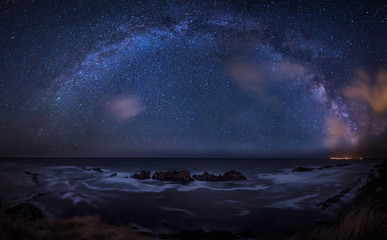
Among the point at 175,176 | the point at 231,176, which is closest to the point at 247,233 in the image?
the point at 231,176

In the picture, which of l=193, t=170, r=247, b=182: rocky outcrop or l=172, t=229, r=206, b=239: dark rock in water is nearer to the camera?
l=172, t=229, r=206, b=239: dark rock in water

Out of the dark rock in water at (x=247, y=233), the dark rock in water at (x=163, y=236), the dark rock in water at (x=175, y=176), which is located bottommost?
the dark rock in water at (x=175, y=176)

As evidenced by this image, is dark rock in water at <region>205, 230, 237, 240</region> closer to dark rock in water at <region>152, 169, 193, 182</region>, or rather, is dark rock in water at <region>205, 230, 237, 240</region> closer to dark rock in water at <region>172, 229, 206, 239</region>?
dark rock in water at <region>172, 229, 206, 239</region>

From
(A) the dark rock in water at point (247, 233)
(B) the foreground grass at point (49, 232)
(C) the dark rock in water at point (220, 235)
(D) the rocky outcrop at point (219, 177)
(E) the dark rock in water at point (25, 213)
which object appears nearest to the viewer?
(B) the foreground grass at point (49, 232)

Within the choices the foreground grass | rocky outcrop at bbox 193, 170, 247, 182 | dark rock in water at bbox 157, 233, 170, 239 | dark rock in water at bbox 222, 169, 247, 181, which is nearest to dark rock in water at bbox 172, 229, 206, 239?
dark rock in water at bbox 157, 233, 170, 239

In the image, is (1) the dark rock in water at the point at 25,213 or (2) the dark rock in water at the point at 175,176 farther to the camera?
(2) the dark rock in water at the point at 175,176

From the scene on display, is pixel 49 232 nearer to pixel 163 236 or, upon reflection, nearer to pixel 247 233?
pixel 163 236

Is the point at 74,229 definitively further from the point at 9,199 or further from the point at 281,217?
the point at 9,199

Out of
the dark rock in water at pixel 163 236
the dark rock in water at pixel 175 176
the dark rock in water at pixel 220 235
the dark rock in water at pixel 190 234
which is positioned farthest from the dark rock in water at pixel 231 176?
the dark rock in water at pixel 163 236

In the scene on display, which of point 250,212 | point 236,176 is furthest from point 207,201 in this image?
point 236,176

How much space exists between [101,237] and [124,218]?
17.4ft

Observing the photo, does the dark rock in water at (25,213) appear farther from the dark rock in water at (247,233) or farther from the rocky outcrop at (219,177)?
the rocky outcrop at (219,177)

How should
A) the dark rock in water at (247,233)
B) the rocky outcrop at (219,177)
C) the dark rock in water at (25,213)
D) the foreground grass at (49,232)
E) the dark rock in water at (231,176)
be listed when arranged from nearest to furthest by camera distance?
the foreground grass at (49,232), the dark rock in water at (247,233), the dark rock in water at (25,213), the rocky outcrop at (219,177), the dark rock in water at (231,176)

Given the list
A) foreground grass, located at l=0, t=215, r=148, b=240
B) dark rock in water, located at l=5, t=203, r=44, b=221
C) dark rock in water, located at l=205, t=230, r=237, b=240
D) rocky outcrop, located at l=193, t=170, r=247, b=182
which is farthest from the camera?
rocky outcrop, located at l=193, t=170, r=247, b=182
